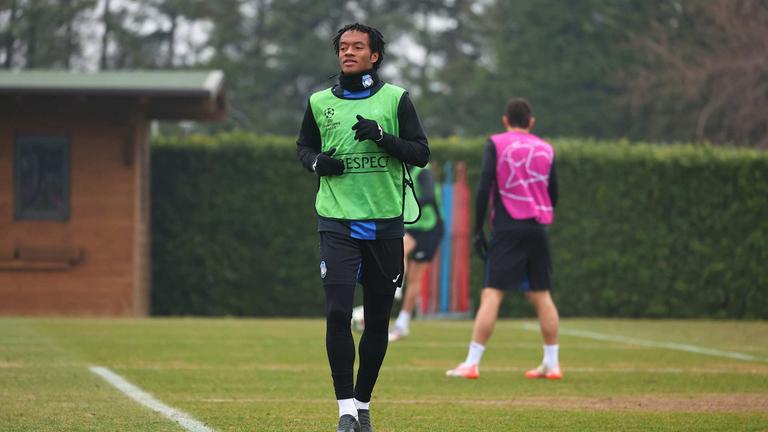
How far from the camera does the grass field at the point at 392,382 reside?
782cm

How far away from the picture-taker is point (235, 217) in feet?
73.2

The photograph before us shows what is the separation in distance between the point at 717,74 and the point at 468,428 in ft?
109

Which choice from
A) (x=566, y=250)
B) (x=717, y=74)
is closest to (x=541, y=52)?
(x=717, y=74)

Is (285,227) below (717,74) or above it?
below

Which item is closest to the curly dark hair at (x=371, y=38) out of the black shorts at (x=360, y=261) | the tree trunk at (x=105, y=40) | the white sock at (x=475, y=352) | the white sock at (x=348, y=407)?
the black shorts at (x=360, y=261)

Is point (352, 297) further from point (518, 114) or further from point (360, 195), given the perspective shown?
point (518, 114)

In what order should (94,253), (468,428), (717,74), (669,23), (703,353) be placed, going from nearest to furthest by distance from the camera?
(468,428), (703,353), (94,253), (717,74), (669,23)

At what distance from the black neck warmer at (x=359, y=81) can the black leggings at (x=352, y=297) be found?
28.3 inches

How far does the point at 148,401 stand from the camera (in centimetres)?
866

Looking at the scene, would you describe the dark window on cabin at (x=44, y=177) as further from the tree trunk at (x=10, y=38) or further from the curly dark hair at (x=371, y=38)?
the tree trunk at (x=10, y=38)

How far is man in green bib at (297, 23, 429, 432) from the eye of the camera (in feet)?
22.6

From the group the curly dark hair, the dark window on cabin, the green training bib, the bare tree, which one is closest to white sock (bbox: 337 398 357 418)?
the green training bib

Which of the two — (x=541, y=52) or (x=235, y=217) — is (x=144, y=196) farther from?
(x=541, y=52)

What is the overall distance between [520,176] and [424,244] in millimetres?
5290
